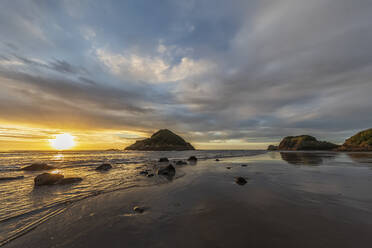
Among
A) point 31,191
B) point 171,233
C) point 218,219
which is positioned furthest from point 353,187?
point 31,191

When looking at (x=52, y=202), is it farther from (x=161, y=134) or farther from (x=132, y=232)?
(x=161, y=134)

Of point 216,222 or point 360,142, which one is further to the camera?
point 360,142

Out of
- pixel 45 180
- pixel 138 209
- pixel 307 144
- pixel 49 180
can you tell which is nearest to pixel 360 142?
pixel 307 144

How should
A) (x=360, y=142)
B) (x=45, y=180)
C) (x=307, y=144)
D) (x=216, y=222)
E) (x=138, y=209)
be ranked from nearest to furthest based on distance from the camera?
(x=216, y=222) → (x=138, y=209) → (x=45, y=180) → (x=360, y=142) → (x=307, y=144)

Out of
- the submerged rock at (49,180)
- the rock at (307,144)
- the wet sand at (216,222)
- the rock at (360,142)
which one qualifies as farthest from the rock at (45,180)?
the rock at (307,144)

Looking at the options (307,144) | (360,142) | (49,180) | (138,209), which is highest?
(307,144)

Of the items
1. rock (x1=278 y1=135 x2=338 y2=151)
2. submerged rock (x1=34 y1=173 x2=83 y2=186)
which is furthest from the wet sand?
rock (x1=278 y1=135 x2=338 y2=151)

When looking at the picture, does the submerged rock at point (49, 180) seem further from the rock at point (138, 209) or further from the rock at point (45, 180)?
the rock at point (138, 209)

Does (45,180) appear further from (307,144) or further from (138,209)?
(307,144)

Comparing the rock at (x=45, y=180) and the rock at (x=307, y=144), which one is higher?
the rock at (x=307, y=144)

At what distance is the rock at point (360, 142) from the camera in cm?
7489

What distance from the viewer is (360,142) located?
3221 inches

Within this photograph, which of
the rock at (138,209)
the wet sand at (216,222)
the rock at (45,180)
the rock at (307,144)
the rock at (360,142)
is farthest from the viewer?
the rock at (307,144)

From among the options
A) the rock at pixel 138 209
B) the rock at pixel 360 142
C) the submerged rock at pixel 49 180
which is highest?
the rock at pixel 360 142
